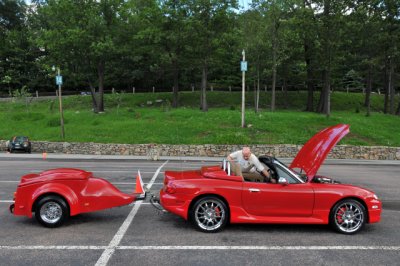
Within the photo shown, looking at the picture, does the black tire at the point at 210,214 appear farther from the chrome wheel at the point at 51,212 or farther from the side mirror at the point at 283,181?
the chrome wheel at the point at 51,212

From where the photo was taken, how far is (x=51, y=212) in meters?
6.73

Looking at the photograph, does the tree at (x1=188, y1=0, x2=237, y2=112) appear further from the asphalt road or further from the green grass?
the asphalt road

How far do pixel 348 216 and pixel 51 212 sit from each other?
5.39 metres

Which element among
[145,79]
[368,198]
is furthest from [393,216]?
[145,79]

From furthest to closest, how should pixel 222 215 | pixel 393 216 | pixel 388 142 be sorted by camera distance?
pixel 388 142 < pixel 393 216 < pixel 222 215

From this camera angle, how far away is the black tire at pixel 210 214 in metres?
6.55

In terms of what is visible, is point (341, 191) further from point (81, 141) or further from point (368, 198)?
point (81, 141)

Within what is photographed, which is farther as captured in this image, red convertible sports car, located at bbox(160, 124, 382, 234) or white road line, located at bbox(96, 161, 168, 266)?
red convertible sports car, located at bbox(160, 124, 382, 234)

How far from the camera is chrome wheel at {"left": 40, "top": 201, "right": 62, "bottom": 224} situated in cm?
669

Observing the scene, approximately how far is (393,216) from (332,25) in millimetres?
22715

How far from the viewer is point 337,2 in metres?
27.7

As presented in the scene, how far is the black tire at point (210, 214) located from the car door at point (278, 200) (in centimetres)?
42

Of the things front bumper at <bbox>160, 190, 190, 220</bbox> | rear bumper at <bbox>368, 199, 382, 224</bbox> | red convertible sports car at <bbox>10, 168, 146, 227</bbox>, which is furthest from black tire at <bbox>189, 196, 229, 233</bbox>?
rear bumper at <bbox>368, 199, 382, 224</bbox>

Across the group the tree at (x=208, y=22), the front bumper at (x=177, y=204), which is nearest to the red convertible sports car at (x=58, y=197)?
the front bumper at (x=177, y=204)
